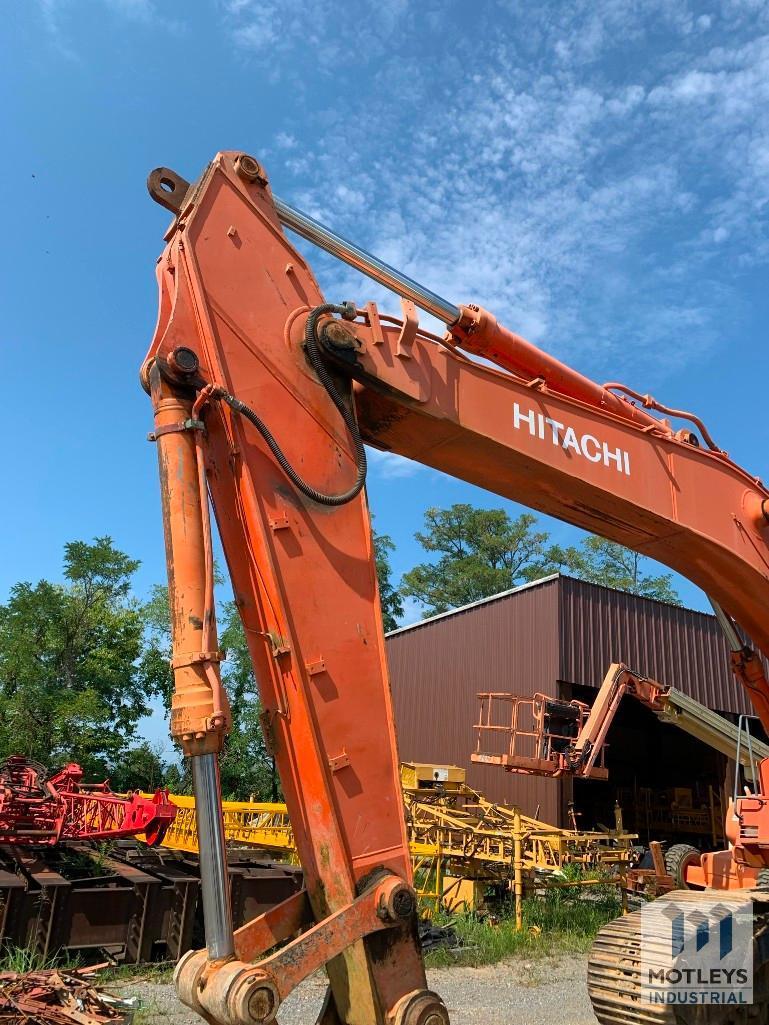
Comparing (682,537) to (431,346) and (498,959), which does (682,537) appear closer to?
(431,346)

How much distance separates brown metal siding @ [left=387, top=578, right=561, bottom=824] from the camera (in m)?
19.9

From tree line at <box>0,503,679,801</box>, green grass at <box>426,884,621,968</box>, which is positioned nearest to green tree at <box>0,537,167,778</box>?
tree line at <box>0,503,679,801</box>

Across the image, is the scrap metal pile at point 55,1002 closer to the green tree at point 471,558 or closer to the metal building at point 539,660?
the metal building at point 539,660

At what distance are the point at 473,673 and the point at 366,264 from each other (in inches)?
705

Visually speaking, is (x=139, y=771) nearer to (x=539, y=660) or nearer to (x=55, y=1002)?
(x=539, y=660)

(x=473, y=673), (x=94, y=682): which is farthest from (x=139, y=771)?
(x=473, y=673)

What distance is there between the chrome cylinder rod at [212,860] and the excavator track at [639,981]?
392 cm

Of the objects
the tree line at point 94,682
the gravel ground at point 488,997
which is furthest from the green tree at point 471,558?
the gravel ground at point 488,997

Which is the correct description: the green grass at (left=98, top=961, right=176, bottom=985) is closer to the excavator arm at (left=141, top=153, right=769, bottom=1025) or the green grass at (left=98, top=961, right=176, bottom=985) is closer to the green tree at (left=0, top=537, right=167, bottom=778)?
the excavator arm at (left=141, top=153, right=769, bottom=1025)

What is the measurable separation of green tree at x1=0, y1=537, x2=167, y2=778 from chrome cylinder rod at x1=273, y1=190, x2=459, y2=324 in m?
24.7

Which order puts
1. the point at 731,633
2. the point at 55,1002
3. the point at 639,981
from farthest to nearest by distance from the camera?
the point at 731,633
the point at 55,1002
the point at 639,981

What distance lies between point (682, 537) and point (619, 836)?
10024mm

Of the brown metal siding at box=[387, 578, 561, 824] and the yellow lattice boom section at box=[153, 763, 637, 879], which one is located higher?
the brown metal siding at box=[387, 578, 561, 824]

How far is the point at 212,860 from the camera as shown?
10.9 feet
